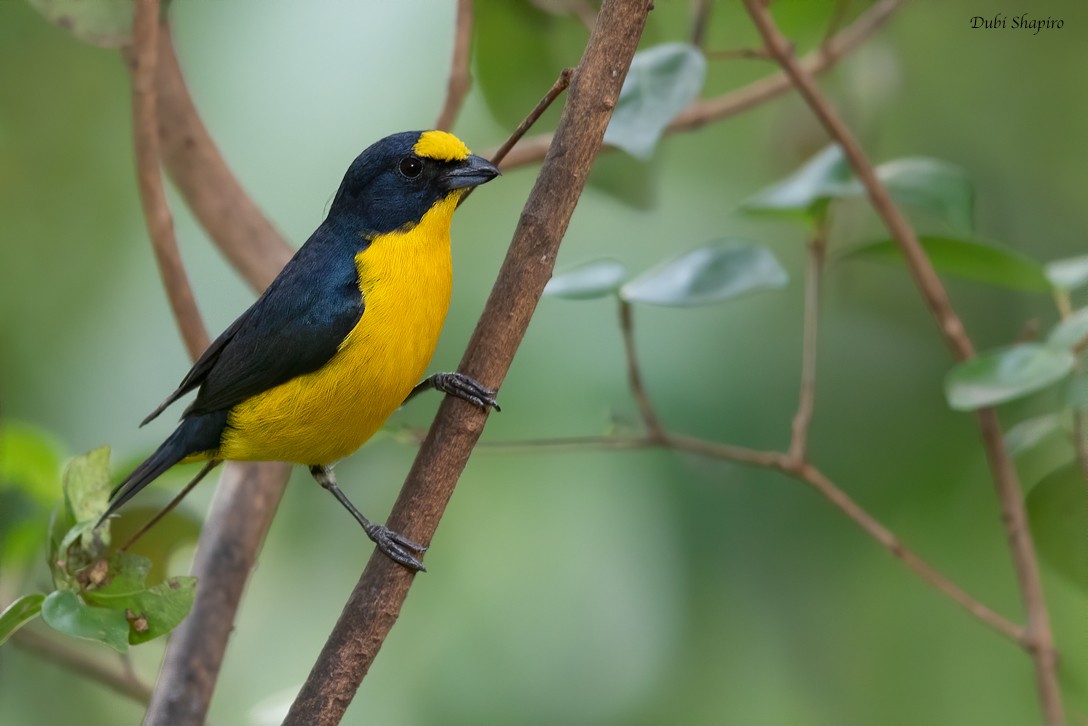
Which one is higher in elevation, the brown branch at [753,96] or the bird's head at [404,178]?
the brown branch at [753,96]

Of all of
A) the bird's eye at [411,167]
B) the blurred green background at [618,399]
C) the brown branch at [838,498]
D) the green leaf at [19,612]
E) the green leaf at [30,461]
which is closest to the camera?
the green leaf at [19,612]

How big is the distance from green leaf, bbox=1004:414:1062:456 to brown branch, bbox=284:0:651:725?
944 mm

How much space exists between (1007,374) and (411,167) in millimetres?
913

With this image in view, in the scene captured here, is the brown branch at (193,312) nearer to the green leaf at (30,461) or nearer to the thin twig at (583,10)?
the green leaf at (30,461)

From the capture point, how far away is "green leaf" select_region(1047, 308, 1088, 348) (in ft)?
4.87

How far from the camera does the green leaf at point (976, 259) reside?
5.30 ft

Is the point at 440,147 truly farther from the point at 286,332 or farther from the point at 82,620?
the point at 82,620

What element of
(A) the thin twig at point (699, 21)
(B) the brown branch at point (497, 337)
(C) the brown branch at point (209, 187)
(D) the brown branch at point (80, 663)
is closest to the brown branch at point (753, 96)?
(A) the thin twig at point (699, 21)

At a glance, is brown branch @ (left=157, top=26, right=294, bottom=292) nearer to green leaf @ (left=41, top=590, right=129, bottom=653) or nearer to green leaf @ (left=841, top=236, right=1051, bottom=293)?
green leaf @ (left=41, top=590, right=129, bottom=653)

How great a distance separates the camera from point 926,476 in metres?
2.44

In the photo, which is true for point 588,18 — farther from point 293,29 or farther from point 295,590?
point 295,590

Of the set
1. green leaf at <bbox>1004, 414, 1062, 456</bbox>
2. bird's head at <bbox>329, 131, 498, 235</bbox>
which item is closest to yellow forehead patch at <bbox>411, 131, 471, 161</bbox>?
bird's head at <bbox>329, 131, 498, 235</bbox>

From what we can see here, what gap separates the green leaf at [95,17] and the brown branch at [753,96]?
0.68 meters
